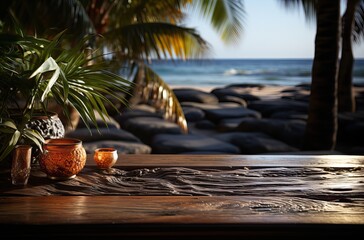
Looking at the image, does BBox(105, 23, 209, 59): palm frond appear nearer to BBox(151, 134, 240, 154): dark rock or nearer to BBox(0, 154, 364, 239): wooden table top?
BBox(151, 134, 240, 154): dark rock

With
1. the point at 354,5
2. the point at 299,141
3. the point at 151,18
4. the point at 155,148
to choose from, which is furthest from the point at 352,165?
the point at 354,5

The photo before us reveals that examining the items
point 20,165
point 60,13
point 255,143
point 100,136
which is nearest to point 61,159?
point 20,165

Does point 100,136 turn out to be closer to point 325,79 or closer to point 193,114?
point 325,79

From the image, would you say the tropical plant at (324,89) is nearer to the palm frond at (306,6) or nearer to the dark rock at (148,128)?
the palm frond at (306,6)

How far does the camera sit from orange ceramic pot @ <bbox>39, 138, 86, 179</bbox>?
5.24 ft

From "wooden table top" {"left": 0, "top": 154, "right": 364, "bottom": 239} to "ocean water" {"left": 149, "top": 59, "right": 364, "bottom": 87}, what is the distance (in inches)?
650

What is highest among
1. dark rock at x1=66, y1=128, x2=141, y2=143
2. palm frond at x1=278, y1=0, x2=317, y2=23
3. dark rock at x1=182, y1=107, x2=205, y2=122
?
palm frond at x1=278, y1=0, x2=317, y2=23

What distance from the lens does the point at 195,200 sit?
144 centimetres

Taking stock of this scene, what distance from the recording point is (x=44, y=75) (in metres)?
1.54

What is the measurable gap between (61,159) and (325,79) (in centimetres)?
321

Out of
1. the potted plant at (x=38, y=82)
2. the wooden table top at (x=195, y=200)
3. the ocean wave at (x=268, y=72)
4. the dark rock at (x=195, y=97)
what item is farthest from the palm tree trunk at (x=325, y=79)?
the ocean wave at (x=268, y=72)

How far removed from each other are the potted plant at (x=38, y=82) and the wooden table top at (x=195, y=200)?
22 centimetres

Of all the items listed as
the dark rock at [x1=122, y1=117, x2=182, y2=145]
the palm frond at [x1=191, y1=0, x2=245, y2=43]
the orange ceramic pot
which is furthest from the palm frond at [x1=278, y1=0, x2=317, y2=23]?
the orange ceramic pot
